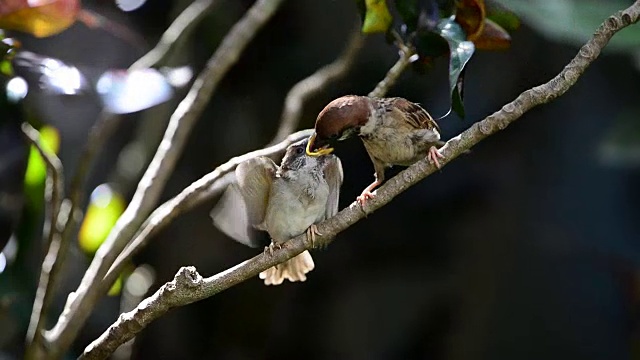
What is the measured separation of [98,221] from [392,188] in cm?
91

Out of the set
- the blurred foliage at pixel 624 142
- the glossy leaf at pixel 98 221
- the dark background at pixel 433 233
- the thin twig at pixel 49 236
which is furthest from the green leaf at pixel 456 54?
the dark background at pixel 433 233

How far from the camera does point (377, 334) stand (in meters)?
2.86

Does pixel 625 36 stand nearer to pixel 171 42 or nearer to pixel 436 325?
pixel 171 42

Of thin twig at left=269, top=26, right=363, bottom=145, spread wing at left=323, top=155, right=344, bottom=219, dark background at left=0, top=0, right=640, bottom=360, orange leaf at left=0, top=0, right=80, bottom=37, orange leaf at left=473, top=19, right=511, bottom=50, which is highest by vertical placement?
orange leaf at left=0, top=0, right=80, bottom=37

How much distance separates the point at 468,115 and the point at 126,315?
5.03 ft

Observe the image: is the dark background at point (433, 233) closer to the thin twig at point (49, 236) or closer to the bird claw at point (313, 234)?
the thin twig at point (49, 236)

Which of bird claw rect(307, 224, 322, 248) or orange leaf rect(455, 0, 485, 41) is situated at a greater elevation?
orange leaf rect(455, 0, 485, 41)

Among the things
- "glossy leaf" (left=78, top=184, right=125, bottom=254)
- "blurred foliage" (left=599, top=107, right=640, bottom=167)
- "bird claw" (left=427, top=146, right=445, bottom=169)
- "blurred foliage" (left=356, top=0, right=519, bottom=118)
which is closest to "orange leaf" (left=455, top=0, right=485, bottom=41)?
"blurred foliage" (left=356, top=0, right=519, bottom=118)

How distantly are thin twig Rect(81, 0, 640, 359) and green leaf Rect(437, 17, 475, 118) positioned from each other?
0.22 ft

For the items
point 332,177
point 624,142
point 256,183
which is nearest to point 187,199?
point 256,183

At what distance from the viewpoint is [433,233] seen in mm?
2826

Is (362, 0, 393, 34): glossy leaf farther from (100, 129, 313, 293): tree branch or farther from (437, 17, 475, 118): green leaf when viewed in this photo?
(100, 129, 313, 293): tree branch

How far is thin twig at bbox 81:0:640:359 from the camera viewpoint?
1.09 m

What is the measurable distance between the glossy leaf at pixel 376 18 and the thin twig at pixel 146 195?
1.31ft
